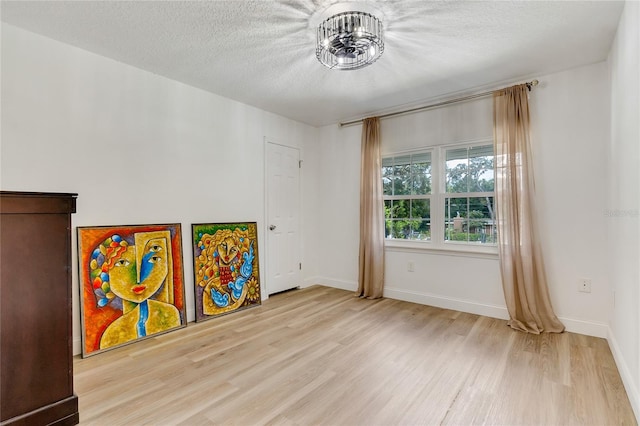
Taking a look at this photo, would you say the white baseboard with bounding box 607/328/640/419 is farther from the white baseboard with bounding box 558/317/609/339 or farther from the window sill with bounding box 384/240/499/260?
the window sill with bounding box 384/240/499/260

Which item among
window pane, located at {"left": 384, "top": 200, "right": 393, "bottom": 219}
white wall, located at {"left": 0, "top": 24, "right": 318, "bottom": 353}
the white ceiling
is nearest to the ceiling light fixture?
the white ceiling

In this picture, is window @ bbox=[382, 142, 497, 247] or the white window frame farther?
the white window frame

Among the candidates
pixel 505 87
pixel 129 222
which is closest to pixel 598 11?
pixel 505 87

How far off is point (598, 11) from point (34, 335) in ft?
12.9

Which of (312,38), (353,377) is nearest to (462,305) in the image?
(353,377)

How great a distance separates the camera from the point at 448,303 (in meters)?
3.68

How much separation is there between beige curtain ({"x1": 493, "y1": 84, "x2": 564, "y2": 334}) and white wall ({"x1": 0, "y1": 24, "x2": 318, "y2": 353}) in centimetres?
282

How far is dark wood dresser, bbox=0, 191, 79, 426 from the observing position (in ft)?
4.97

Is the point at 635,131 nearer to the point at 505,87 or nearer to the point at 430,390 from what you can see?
the point at 505,87

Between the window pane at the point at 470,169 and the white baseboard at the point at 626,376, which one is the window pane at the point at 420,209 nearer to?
the window pane at the point at 470,169

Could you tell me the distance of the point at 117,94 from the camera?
282cm

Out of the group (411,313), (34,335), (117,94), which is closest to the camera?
(34,335)

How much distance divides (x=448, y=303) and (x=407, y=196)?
1395 mm

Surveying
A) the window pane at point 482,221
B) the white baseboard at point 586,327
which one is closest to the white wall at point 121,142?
the window pane at point 482,221
